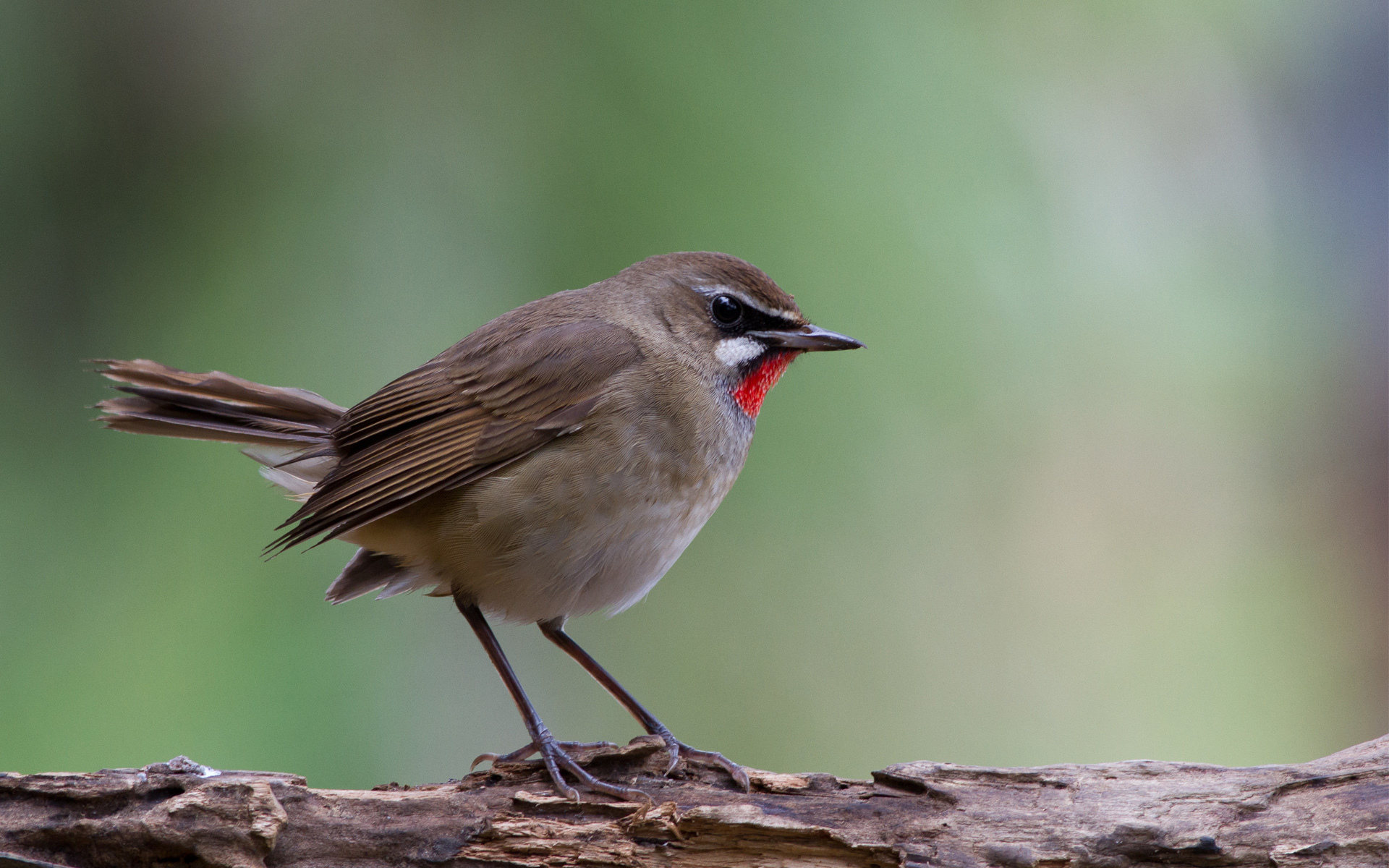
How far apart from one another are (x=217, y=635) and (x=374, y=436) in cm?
77

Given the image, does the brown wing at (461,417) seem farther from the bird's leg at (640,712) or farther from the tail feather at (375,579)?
the bird's leg at (640,712)

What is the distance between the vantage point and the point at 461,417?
Answer: 3117 mm

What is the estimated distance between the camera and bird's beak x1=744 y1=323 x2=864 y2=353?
331cm

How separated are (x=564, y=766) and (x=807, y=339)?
1.40m

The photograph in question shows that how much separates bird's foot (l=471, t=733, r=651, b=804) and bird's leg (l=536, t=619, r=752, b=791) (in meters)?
0.15

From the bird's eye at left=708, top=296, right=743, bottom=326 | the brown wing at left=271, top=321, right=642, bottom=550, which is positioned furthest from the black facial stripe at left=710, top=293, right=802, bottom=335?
the brown wing at left=271, top=321, right=642, bottom=550

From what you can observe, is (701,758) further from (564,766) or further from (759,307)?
(759,307)

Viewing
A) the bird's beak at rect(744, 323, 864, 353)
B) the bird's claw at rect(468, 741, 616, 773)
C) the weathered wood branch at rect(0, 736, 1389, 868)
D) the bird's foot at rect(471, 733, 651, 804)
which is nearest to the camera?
the weathered wood branch at rect(0, 736, 1389, 868)

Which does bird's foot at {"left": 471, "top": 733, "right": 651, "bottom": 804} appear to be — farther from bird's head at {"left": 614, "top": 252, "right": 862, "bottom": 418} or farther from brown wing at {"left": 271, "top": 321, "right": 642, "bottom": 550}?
bird's head at {"left": 614, "top": 252, "right": 862, "bottom": 418}

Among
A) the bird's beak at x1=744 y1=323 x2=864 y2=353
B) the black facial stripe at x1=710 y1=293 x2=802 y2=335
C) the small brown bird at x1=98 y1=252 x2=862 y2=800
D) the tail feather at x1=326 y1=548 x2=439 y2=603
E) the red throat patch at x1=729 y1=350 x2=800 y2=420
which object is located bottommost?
the tail feather at x1=326 y1=548 x2=439 y2=603

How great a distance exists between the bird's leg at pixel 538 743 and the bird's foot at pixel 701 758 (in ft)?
0.48

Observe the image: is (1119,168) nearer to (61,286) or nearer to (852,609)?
(852,609)

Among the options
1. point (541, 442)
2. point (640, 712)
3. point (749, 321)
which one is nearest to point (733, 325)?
point (749, 321)

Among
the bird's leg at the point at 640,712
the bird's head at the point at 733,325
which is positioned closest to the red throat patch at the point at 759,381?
the bird's head at the point at 733,325
